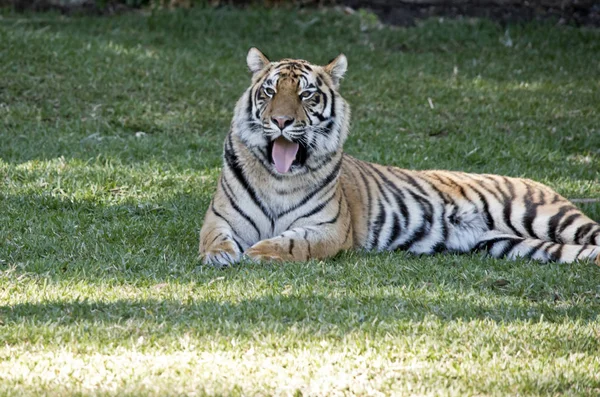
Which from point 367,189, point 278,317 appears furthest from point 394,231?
point 278,317

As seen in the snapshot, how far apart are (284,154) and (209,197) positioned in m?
1.67

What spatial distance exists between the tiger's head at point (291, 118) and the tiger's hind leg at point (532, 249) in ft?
3.82

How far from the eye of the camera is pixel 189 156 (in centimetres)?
815

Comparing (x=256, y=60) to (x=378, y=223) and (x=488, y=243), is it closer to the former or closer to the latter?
(x=378, y=223)

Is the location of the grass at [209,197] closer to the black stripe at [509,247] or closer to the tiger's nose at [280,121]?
the black stripe at [509,247]

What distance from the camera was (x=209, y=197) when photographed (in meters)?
7.12

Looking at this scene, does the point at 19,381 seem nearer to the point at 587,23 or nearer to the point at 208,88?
the point at 208,88

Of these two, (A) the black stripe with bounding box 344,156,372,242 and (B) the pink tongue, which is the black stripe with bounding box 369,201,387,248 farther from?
(B) the pink tongue

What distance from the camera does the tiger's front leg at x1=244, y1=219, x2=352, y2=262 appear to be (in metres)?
5.32

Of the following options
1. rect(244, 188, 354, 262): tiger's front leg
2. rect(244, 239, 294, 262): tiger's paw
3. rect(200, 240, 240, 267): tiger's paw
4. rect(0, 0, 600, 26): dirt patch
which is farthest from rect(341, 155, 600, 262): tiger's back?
rect(0, 0, 600, 26): dirt patch

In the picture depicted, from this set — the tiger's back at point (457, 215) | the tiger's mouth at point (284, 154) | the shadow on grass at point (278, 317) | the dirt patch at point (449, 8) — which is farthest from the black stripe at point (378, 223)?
the dirt patch at point (449, 8)

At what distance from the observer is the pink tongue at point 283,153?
5.56 m

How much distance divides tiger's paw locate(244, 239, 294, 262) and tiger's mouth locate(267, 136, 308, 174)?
0.46 m

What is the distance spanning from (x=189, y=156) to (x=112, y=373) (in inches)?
184
